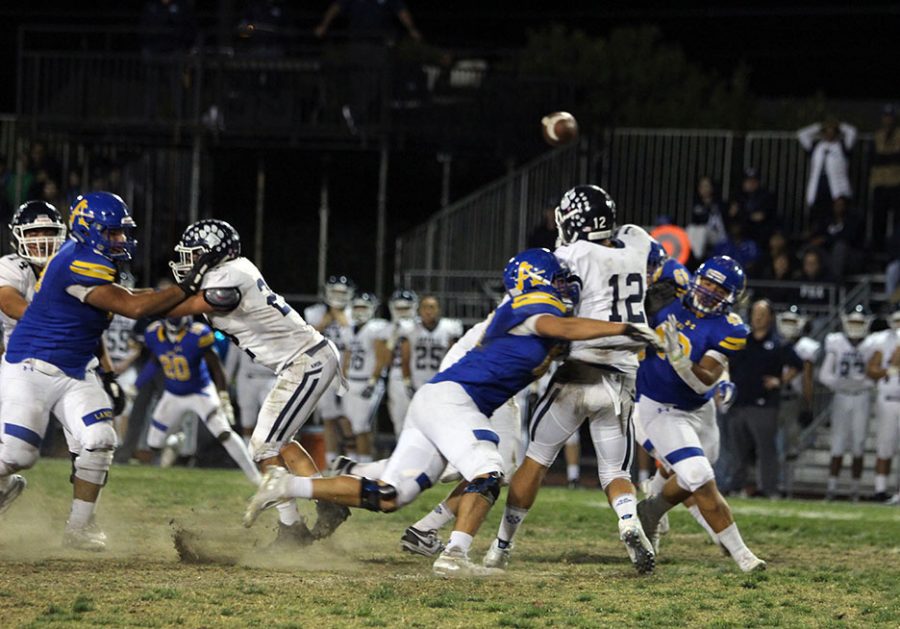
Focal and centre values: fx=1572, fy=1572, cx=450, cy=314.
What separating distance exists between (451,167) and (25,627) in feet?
52.8

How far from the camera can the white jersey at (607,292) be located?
28.3 ft

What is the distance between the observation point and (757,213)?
18.8 m

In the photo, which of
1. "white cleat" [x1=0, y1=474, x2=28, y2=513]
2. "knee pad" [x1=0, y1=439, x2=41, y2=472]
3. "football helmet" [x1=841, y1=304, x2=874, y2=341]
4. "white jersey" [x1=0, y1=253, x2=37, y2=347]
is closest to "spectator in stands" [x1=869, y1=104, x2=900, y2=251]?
"football helmet" [x1=841, y1=304, x2=874, y2=341]

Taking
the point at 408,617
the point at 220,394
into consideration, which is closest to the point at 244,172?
the point at 220,394

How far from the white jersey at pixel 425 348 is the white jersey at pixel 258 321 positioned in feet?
25.9

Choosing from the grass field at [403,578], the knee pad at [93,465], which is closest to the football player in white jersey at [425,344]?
the grass field at [403,578]

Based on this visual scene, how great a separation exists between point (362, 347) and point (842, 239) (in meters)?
5.87

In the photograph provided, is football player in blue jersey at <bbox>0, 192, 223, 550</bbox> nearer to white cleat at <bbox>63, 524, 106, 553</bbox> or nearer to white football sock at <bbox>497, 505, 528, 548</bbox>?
white cleat at <bbox>63, 524, 106, 553</bbox>

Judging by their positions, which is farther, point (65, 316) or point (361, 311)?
point (361, 311)

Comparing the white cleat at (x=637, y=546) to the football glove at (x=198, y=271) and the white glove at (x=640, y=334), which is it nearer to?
the white glove at (x=640, y=334)

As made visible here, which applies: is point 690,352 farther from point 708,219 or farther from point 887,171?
point 887,171

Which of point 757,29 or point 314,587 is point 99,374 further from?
point 757,29

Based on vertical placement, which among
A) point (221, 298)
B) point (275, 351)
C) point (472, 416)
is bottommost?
point (472, 416)

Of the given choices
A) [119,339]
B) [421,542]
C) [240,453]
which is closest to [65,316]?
[421,542]
